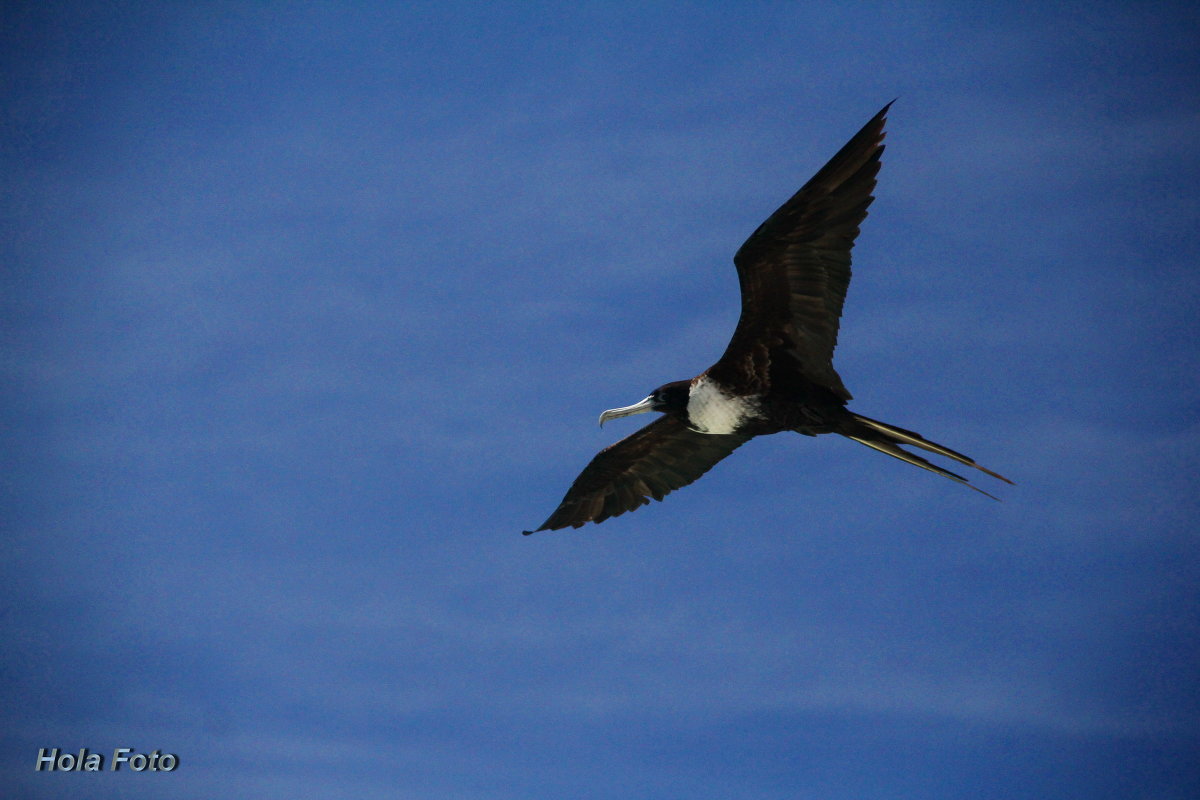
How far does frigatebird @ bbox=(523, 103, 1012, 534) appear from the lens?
28.9ft

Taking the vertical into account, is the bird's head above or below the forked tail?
above

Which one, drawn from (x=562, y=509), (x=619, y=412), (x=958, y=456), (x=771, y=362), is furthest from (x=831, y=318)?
(x=562, y=509)

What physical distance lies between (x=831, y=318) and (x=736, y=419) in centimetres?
123

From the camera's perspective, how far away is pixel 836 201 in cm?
887

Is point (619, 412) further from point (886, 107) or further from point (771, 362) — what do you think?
point (886, 107)

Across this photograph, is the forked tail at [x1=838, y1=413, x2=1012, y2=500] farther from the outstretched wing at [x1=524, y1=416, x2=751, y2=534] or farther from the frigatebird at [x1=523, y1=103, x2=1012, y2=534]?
the outstretched wing at [x1=524, y1=416, x2=751, y2=534]

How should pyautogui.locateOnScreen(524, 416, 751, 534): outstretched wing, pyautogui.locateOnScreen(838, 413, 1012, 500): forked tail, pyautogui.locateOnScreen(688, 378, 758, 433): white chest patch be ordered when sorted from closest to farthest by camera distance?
pyautogui.locateOnScreen(838, 413, 1012, 500): forked tail
pyautogui.locateOnScreen(688, 378, 758, 433): white chest patch
pyautogui.locateOnScreen(524, 416, 751, 534): outstretched wing

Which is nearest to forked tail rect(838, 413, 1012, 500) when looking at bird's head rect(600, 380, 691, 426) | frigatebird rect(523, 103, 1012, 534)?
frigatebird rect(523, 103, 1012, 534)

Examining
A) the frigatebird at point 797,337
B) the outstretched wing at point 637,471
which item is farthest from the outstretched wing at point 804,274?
the outstretched wing at point 637,471

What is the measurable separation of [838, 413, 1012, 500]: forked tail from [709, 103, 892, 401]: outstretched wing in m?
0.43

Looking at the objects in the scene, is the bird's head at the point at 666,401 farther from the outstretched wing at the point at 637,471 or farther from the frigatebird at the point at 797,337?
the outstretched wing at the point at 637,471

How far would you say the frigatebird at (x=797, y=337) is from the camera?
8.81 meters

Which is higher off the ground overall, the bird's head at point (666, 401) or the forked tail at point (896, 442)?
the bird's head at point (666, 401)

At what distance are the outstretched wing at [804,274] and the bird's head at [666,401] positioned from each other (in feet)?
1.55
